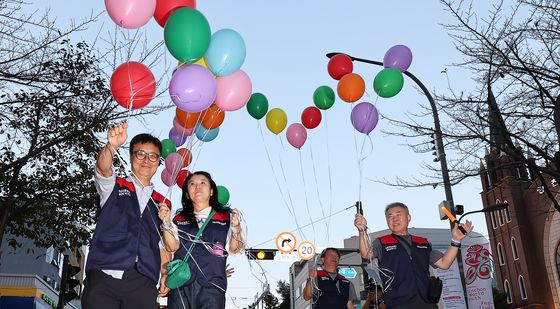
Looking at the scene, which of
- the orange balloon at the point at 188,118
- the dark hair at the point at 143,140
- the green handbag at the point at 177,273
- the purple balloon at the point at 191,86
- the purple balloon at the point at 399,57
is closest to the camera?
the green handbag at the point at 177,273

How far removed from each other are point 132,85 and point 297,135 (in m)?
4.55

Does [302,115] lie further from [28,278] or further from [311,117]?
[28,278]

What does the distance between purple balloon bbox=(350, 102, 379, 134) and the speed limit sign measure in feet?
21.9

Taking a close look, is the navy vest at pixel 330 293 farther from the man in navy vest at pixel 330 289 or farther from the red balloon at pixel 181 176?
the red balloon at pixel 181 176

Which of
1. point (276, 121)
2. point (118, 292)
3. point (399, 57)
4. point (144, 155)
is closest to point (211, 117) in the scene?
point (276, 121)

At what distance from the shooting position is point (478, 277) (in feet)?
34.6

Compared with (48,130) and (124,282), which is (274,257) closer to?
(48,130)

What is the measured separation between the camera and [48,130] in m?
12.5

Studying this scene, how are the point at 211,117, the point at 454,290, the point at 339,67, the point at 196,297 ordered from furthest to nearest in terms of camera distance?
the point at 454,290 → the point at 339,67 → the point at 211,117 → the point at 196,297

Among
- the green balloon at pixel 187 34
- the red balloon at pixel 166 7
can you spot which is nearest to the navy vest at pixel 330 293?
the green balloon at pixel 187 34

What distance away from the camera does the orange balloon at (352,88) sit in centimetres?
812

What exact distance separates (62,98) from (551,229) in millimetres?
33509

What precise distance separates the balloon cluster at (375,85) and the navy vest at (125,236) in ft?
14.6

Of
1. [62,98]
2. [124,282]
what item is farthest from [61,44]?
[124,282]
